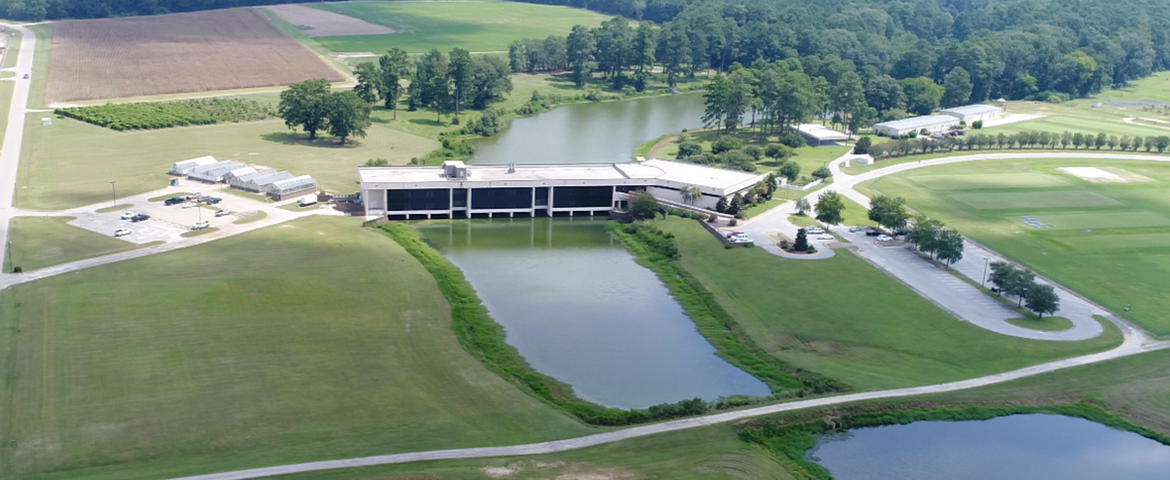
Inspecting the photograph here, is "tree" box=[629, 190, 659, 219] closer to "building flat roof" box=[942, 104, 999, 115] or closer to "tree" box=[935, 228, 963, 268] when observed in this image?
"tree" box=[935, 228, 963, 268]

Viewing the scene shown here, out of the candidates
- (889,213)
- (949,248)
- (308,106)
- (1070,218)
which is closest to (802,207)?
(889,213)

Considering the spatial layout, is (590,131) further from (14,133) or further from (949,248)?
(14,133)

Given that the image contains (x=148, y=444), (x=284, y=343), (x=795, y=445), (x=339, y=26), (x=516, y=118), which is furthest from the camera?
(x=339, y=26)

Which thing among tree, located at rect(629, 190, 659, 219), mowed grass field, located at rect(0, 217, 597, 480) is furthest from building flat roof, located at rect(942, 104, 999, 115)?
mowed grass field, located at rect(0, 217, 597, 480)

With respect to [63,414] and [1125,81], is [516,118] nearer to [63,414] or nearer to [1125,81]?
[63,414]

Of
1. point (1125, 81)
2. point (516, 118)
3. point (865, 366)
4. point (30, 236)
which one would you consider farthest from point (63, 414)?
point (1125, 81)

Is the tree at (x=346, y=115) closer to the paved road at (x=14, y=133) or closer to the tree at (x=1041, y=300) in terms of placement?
the paved road at (x=14, y=133)

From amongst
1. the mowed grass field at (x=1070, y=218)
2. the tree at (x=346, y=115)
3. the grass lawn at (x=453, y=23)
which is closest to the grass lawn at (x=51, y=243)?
the tree at (x=346, y=115)
